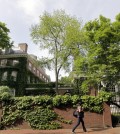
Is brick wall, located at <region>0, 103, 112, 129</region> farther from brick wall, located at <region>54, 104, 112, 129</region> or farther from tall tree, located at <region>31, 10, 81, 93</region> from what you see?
tall tree, located at <region>31, 10, 81, 93</region>

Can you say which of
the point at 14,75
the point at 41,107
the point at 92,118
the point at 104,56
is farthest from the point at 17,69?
the point at 92,118

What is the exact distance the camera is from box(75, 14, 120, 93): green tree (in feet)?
75.1

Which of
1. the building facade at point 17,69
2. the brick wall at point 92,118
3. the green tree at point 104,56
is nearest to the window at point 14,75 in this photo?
the building facade at point 17,69

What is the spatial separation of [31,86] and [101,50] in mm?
21032

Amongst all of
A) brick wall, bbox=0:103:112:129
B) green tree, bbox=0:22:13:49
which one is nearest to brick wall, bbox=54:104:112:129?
brick wall, bbox=0:103:112:129

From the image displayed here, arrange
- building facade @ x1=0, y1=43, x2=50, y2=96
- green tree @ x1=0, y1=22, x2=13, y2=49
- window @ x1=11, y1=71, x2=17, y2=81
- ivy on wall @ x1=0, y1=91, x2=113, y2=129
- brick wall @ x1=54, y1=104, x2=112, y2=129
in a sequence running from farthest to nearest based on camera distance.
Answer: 1. window @ x1=11, y1=71, x2=17, y2=81
2. building facade @ x1=0, y1=43, x2=50, y2=96
3. green tree @ x1=0, y1=22, x2=13, y2=49
4. ivy on wall @ x1=0, y1=91, x2=113, y2=129
5. brick wall @ x1=54, y1=104, x2=112, y2=129

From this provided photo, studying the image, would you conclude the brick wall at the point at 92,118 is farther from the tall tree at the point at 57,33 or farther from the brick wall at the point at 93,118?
the tall tree at the point at 57,33

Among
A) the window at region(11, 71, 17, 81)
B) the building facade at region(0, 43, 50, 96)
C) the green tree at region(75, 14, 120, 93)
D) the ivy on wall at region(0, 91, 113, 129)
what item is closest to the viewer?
the ivy on wall at region(0, 91, 113, 129)

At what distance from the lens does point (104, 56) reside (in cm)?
2350

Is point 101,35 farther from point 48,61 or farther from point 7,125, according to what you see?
point 48,61

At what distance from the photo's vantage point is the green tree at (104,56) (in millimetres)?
22891

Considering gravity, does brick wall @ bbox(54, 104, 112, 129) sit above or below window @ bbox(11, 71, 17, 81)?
below

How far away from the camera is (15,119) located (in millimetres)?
19219

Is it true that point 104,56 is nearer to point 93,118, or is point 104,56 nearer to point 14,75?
point 93,118
